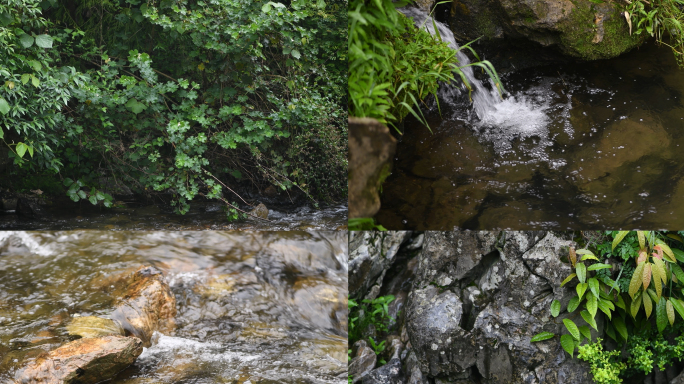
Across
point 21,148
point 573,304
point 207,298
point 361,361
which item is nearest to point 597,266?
point 573,304

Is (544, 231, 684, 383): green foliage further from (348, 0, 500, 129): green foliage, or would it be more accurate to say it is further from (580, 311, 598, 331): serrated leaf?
(348, 0, 500, 129): green foliage

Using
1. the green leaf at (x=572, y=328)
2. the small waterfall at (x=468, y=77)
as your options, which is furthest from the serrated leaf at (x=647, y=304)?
the small waterfall at (x=468, y=77)

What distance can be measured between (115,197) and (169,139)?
1.80 ft

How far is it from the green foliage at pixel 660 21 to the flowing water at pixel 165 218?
6.10ft

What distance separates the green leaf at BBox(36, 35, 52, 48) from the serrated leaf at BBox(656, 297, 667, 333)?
362 cm

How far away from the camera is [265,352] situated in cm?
181

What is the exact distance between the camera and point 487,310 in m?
1.55

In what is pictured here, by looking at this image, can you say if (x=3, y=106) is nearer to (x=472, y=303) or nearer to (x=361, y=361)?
(x=361, y=361)

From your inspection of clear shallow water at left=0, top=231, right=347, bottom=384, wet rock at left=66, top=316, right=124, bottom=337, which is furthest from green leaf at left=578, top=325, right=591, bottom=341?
wet rock at left=66, top=316, right=124, bottom=337

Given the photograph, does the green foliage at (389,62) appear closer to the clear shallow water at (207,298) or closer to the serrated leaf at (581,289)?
the serrated leaf at (581,289)

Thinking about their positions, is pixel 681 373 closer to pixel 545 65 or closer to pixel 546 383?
pixel 546 383

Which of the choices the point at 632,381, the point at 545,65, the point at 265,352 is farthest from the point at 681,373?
the point at 265,352

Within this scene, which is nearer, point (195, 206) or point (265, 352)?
point (265, 352)

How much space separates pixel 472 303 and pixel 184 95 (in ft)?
7.13
